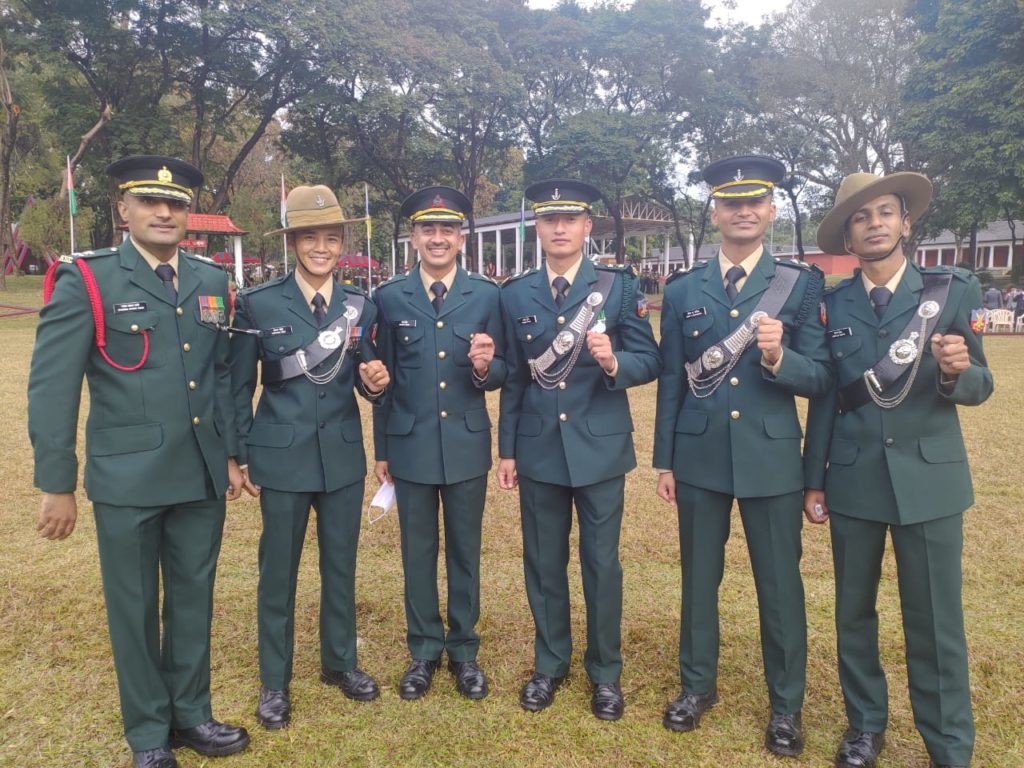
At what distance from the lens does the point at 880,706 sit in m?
2.96

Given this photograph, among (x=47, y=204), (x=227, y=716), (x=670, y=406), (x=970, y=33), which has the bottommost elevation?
(x=227, y=716)

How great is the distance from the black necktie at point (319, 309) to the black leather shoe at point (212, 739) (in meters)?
1.81

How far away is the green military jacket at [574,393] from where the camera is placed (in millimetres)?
3311

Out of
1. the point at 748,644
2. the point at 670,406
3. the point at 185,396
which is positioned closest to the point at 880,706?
the point at 748,644

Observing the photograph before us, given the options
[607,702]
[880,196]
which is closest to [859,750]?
[607,702]

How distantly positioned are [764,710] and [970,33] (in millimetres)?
26531

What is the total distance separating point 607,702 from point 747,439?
136 cm

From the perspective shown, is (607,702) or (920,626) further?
(607,702)

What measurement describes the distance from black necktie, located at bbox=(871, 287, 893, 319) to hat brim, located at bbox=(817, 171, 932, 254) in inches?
13.0

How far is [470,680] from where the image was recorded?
138 inches

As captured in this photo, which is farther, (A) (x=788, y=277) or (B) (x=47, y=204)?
(B) (x=47, y=204)

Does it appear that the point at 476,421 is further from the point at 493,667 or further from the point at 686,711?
the point at 686,711

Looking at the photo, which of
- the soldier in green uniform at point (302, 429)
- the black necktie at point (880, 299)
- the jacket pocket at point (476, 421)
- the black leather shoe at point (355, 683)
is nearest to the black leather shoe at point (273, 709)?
the soldier in green uniform at point (302, 429)

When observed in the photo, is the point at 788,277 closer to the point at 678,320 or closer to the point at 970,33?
the point at 678,320
